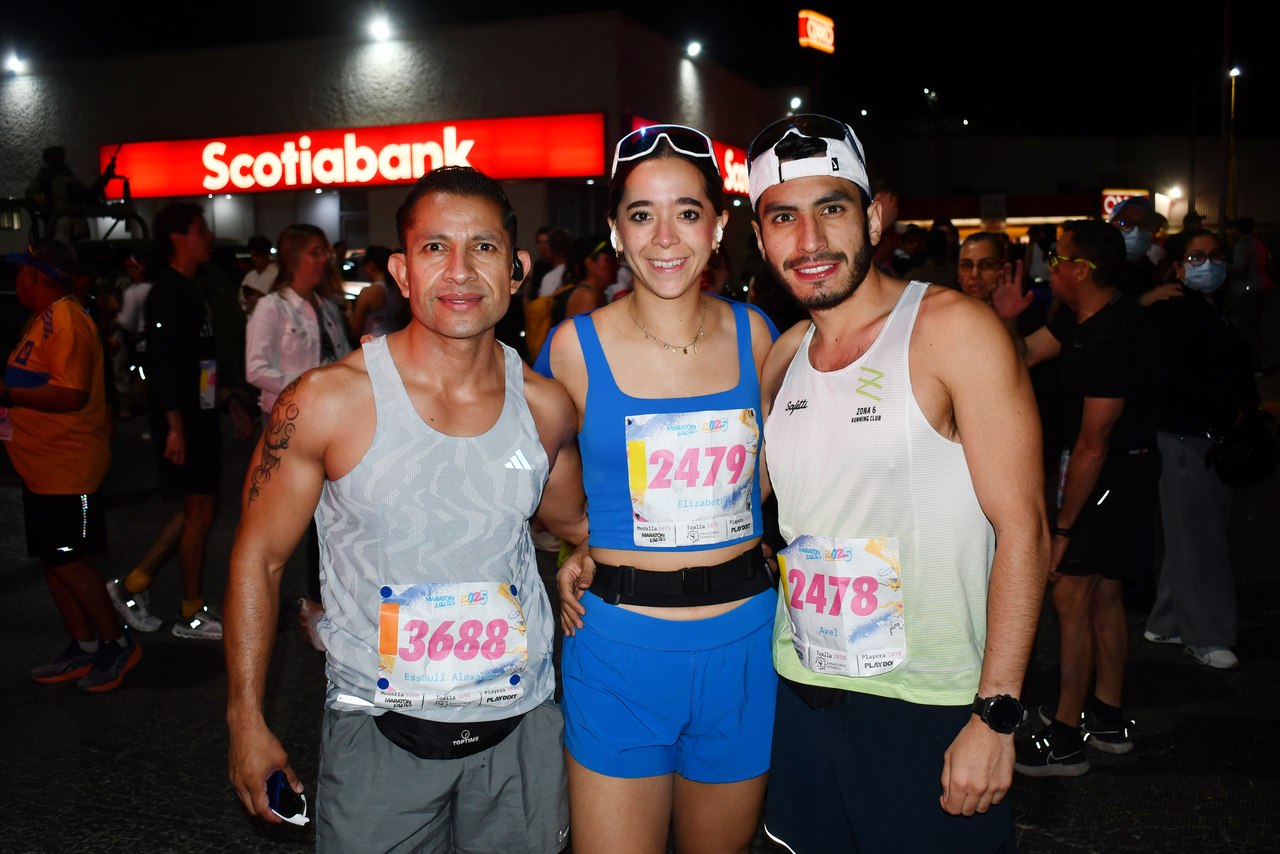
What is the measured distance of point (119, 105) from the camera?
2098 centimetres

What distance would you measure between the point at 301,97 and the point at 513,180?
5162mm

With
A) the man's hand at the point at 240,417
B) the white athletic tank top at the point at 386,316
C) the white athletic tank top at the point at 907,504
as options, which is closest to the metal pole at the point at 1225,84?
the white athletic tank top at the point at 386,316

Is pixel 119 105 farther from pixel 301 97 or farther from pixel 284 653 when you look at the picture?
pixel 284 653

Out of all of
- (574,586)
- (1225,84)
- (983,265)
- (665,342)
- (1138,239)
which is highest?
(1225,84)

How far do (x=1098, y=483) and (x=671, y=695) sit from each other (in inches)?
94.5

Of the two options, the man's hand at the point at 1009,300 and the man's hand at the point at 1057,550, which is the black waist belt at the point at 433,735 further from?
the man's hand at the point at 1009,300

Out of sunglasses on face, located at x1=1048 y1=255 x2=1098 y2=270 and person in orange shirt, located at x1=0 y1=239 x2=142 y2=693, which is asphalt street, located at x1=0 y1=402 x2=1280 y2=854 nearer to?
person in orange shirt, located at x1=0 y1=239 x2=142 y2=693

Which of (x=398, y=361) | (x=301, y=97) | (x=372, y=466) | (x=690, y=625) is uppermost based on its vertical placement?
(x=301, y=97)

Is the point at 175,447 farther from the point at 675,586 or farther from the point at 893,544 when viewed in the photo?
the point at 893,544

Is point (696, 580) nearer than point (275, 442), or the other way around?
point (275, 442)

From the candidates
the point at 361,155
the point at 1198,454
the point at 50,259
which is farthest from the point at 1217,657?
the point at 361,155

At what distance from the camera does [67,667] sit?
500cm

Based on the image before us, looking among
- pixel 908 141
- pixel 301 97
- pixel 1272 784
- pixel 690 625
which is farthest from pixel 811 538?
pixel 908 141

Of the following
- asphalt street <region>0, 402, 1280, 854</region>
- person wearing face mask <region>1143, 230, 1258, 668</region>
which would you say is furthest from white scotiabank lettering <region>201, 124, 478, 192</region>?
person wearing face mask <region>1143, 230, 1258, 668</region>
